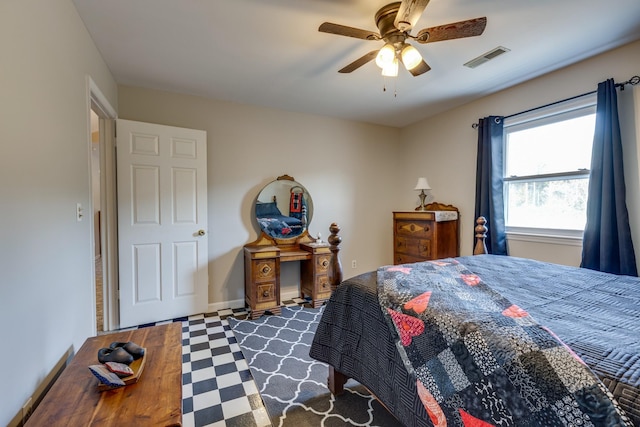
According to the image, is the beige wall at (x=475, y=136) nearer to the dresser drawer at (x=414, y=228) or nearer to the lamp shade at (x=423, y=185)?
the lamp shade at (x=423, y=185)

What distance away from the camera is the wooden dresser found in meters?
3.27

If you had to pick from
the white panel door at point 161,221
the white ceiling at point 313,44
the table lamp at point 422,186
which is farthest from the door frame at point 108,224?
the table lamp at point 422,186

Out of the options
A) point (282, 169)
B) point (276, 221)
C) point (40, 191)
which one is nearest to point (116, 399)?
point (40, 191)

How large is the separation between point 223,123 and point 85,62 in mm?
1449

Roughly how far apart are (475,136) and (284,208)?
2.44 m

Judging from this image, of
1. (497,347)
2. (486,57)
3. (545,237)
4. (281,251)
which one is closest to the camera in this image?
(497,347)

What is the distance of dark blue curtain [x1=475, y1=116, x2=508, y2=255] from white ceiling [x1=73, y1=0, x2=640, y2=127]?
448mm

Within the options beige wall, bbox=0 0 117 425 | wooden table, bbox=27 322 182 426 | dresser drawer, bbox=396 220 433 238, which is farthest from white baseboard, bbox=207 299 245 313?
dresser drawer, bbox=396 220 433 238

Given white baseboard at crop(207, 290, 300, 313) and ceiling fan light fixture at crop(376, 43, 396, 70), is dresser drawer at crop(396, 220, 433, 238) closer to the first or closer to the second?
white baseboard at crop(207, 290, 300, 313)

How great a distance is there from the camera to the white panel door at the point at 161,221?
8.93 feet

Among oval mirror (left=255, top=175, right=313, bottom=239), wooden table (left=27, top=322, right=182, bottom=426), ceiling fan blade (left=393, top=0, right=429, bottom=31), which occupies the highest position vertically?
ceiling fan blade (left=393, top=0, right=429, bottom=31)

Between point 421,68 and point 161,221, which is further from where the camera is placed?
point 161,221

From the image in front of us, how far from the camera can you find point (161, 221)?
2.87 m

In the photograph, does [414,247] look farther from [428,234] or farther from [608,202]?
[608,202]
